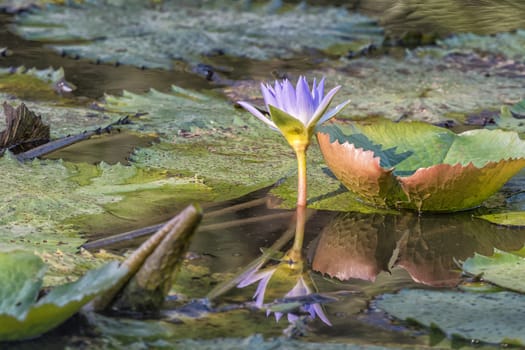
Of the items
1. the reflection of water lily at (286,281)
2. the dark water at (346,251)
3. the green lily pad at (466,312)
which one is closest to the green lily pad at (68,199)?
the dark water at (346,251)

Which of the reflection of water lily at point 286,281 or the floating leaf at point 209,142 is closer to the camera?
the reflection of water lily at point 286,281

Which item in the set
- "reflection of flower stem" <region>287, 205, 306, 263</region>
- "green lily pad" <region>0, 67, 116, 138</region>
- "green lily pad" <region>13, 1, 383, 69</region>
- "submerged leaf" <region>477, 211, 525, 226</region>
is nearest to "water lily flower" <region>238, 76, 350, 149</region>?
"reflection of flower stem" <region>287, 205, 306, 263</region>

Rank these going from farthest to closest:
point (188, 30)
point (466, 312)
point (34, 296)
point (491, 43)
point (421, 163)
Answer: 1. point (188, 30)
2. point (491, 43)
3. point (421, 163)
4. point (466, 312)
5. point (34, 296)

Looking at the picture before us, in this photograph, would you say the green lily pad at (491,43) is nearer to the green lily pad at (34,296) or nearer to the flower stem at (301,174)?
the flower stem at (301,174)

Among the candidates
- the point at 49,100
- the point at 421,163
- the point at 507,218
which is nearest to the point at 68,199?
the point at 421,163

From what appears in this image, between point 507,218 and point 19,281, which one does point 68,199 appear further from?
point 507,218
